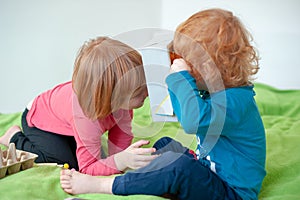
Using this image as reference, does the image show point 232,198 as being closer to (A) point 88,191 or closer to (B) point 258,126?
(B) point 258,126

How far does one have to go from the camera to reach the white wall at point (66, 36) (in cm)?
198

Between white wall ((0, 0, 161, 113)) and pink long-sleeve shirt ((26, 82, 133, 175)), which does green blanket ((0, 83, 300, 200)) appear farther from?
white wall ((0, 0, 161, 113))

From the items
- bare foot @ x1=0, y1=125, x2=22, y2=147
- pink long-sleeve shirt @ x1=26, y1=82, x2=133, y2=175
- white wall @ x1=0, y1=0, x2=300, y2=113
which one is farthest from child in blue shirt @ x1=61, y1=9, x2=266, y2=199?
white wall @ x1=0, y1=0, x2=300, y2=113

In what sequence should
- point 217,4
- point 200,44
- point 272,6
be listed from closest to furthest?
point 200,44, point 272,6, point 217,4

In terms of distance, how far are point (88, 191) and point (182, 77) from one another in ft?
1.05

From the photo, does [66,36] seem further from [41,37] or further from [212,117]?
[212,117]

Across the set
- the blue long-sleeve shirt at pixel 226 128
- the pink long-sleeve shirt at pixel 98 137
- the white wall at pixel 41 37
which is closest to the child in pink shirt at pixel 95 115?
the pink long-sleeve shirt at pixel 98 137

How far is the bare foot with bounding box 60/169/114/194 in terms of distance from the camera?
1.00 meters

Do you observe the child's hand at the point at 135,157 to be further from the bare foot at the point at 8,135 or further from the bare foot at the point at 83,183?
the bare foot at the point at 8,135

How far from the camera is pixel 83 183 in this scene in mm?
1029

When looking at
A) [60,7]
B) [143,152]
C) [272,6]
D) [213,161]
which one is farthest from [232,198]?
[60,7]

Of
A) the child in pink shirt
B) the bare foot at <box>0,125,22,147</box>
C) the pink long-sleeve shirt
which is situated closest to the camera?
the child in pink shirt

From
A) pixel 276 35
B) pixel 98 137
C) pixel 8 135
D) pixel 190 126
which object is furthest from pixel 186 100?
pixel 276 35

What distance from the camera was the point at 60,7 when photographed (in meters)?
2.08
